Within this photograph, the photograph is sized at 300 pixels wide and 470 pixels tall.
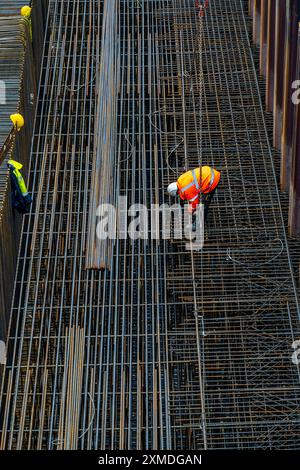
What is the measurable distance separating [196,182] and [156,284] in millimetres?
2569

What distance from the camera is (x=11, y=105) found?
25.9 metres

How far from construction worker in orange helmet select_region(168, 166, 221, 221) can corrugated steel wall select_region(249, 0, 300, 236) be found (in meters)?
2.16

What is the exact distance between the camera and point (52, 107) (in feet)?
91.6

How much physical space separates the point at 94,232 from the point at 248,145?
488cm

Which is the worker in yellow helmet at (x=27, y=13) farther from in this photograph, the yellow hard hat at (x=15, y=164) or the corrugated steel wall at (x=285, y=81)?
the corrugated steel wall at (x=285, y=81)

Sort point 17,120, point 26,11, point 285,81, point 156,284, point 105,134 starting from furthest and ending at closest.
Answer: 1. point 26,11
2. point 105,134
3. point 285,81
4. point 17,120
5. point 156,284

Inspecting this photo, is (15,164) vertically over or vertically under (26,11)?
under

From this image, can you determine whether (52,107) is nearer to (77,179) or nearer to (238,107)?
(77,179)

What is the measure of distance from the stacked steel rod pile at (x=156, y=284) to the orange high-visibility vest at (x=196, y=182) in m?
0.55

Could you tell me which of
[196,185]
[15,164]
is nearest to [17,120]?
[15,164]

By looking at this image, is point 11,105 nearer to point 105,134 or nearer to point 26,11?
point 105,134
